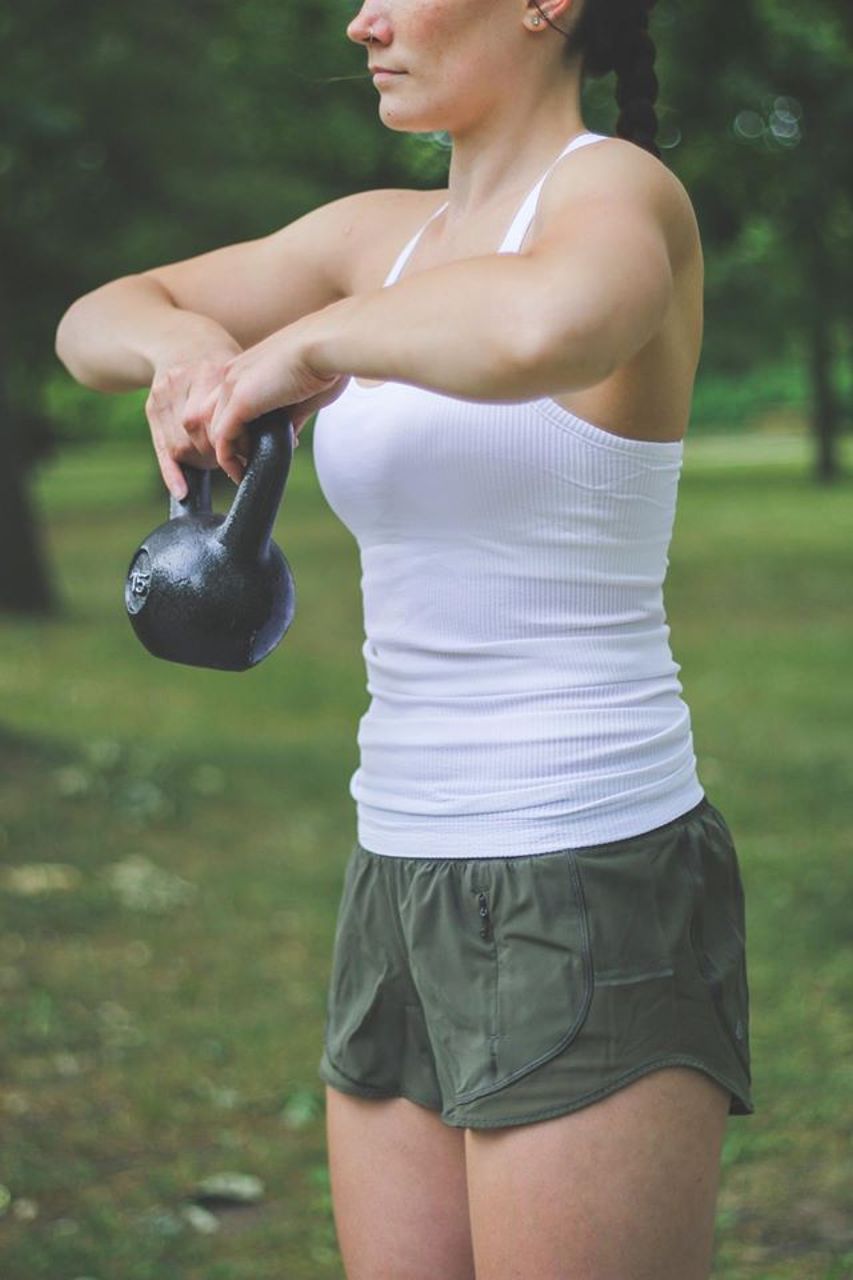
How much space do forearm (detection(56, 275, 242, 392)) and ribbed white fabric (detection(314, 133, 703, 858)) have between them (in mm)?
193

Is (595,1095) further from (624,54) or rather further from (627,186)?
(624,54)

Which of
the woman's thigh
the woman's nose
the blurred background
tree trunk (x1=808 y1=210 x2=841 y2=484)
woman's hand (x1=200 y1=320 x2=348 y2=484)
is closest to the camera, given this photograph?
woman's hand (x1=200 y1=320 x2=348 y2=484)

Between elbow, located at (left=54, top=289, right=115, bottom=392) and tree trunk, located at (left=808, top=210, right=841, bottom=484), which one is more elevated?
elbow, located at (left=54, top=289, right=115, bottom=392)

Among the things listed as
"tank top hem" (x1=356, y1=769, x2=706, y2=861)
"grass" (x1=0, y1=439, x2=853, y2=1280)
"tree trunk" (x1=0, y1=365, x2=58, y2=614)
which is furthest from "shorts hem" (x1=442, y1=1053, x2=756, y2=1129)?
"tree trunk" (x1=0, y1=365, x2=58, y2=614)

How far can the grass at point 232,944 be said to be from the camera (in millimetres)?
4293

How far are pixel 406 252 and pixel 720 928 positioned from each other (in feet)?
2.81

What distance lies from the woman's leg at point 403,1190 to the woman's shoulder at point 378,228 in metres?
0.98

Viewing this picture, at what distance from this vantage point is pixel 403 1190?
208 cm

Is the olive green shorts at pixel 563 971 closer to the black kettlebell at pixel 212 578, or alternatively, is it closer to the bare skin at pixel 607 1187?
the bare skin at pixel 607 1187

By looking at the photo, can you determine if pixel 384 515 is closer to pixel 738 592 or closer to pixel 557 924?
pixel 557 924

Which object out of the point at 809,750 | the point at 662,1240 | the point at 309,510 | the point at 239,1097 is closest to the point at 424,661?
the point at 662,1240

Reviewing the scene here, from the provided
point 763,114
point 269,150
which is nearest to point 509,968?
point 763,114

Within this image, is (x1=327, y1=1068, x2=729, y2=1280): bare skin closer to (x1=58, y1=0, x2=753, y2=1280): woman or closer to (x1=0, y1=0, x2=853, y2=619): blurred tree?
(x1=58, y1=0, x2=753, y2=1280): woman

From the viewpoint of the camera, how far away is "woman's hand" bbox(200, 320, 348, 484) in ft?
5.77
